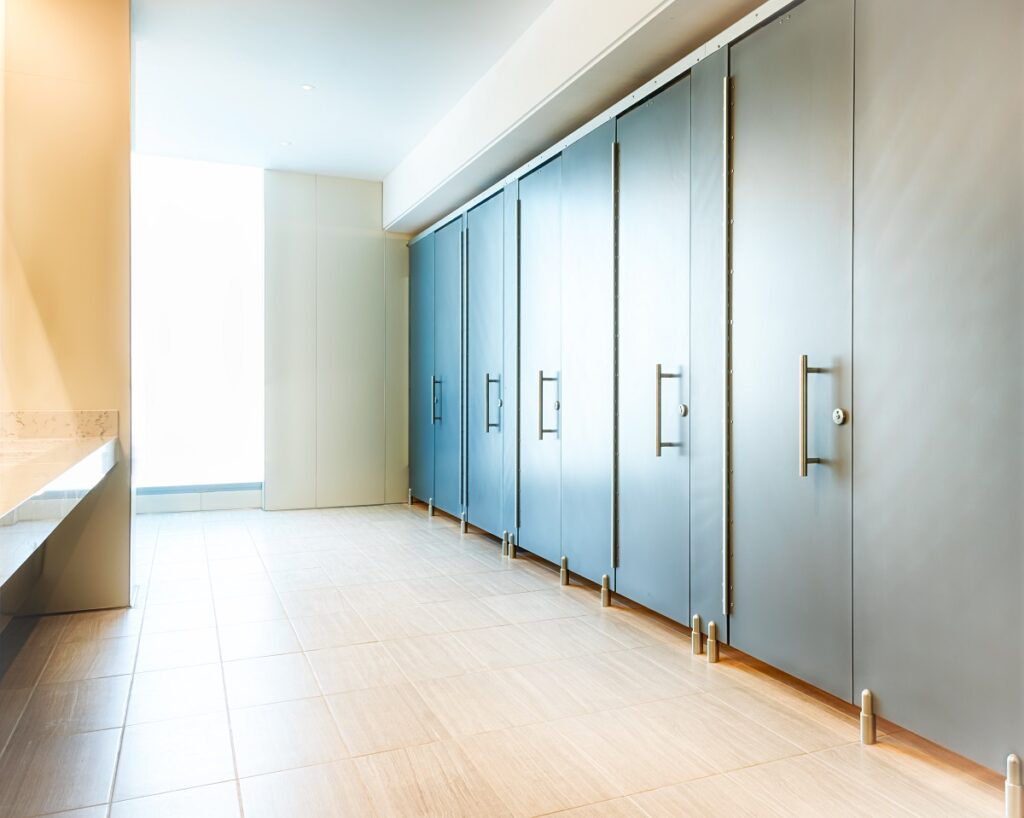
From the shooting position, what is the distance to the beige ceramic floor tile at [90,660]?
2.63 meters

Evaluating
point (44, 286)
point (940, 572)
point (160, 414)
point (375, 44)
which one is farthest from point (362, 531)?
point (940, 572)

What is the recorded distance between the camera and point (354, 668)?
2.69 m

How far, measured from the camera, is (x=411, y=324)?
6496 millimetres

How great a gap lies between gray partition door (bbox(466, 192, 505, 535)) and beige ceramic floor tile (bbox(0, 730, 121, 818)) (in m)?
Answer: 2.77

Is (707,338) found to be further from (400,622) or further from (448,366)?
(448,366)

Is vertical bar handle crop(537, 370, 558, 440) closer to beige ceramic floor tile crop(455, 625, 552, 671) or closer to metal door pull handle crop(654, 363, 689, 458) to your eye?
metal door pull handle crop(654, 363, 689, 458)

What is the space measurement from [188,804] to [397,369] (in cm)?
496

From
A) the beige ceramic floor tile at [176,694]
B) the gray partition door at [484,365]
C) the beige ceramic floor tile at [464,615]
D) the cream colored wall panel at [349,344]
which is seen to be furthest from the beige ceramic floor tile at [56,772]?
the cream colored wall panel at [349,344]

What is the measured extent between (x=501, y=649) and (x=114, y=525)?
74.9 inches

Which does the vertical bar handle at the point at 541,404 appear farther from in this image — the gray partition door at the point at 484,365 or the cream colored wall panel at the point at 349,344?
the cream colored wall panel at the point at 349,344

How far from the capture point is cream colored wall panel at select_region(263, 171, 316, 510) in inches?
241

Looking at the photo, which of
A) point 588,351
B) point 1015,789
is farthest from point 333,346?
point 1015,789

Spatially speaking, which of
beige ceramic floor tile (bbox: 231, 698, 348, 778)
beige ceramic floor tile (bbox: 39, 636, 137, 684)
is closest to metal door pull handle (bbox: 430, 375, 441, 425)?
beige ceramic floor tile (bbox: 39, 636, 137, 684)

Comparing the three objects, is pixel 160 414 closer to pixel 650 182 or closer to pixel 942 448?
pixel 650 182
